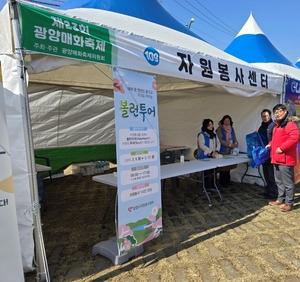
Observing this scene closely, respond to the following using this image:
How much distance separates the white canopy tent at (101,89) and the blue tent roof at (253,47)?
1064mm

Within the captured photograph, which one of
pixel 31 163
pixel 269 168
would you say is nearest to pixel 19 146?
pixel 31 163

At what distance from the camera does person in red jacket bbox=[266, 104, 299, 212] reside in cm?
320

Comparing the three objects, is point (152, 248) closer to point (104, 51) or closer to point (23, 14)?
point (104, 51)

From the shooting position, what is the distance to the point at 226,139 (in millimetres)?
4668

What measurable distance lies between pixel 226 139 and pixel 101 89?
2806mm

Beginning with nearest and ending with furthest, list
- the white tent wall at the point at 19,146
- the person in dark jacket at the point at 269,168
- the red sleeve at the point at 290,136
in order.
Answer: the white tent wall at the point at 19,146 < the red sleeve at the point at 290,136 < the person in dark jacket at the point at 269,168

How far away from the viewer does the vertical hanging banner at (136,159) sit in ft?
6.69

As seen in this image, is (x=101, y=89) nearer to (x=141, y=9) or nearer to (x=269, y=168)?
(x=141, y=9)

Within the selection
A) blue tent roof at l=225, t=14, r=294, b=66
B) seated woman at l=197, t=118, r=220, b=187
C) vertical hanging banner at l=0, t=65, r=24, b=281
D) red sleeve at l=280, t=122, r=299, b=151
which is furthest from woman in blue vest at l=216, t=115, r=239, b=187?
vertical hanging banner at l=0, t=65, r=24, b=281

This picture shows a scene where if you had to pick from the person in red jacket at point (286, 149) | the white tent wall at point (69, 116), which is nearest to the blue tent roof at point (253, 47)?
the person in red jacket at point (286, 149)

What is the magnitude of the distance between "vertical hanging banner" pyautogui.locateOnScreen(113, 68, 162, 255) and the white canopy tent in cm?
20

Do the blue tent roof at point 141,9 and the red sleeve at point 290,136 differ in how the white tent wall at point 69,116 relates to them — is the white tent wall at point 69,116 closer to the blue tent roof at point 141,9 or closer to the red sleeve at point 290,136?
the blue tent roof at point 141,9

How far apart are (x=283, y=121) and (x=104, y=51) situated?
250 cm

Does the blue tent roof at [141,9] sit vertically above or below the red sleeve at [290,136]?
above
